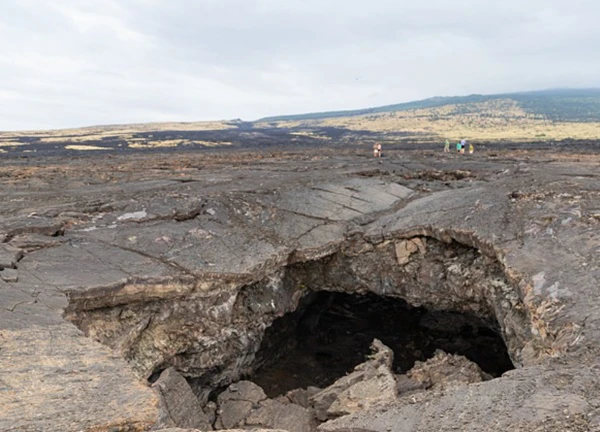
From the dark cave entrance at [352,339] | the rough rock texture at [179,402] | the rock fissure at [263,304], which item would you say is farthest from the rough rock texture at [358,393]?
the dark cave entrance at [352,339]

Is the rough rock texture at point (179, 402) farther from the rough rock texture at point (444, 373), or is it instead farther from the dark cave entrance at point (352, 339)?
the rough rock texture at point (444, 373)

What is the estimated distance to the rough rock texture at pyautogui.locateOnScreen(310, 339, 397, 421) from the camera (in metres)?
7.20

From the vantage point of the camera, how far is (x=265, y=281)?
30.1 feet

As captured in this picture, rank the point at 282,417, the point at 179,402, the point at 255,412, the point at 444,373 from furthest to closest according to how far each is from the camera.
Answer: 1. the point at 444,373
2. the point at 255,412
3. the point at 282,417
4. the point at 179,402

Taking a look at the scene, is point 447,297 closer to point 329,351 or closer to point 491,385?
point 329,351

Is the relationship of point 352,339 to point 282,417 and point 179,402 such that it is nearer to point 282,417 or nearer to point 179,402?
point 282,417

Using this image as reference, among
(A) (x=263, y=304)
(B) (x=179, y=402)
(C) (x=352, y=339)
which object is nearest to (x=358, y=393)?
(A) (x=263, y=304)

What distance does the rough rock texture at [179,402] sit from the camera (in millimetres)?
6818

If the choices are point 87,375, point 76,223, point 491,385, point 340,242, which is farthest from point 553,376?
point 76,223

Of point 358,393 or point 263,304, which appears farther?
point 263,304

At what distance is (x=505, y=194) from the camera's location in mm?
10133

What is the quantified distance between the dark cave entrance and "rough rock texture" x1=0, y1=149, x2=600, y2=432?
1174 millimetres

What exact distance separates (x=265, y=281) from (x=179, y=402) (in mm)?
2835

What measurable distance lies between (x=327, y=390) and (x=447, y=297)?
318cm
